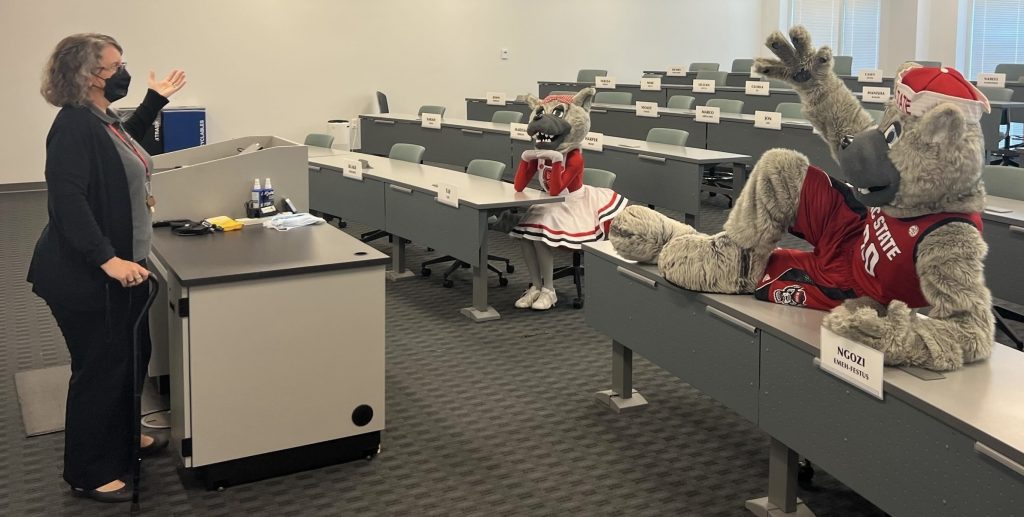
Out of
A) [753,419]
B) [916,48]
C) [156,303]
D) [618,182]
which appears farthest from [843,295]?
[916,48]

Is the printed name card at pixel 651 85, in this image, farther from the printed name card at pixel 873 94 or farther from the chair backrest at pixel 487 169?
the chair backrest at pixel 487 169

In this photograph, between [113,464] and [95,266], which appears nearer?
[95,266]

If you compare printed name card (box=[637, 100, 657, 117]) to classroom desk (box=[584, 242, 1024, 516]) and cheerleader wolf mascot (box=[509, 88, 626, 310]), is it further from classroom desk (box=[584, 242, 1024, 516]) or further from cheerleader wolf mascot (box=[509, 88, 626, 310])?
classroom desk (box=[584, 242, 1024, 516])

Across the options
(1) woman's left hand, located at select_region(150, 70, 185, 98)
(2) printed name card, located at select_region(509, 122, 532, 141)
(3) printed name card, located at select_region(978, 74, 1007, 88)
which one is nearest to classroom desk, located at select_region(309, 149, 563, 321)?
(2) printed name card, located at select_region(509, 122, 532, 141)

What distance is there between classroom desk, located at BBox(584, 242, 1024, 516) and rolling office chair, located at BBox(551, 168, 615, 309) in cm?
196

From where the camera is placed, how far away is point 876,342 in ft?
6.72

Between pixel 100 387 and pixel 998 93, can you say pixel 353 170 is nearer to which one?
pixel 100 387

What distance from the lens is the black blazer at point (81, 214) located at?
8.69 feet

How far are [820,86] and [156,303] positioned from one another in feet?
8.46

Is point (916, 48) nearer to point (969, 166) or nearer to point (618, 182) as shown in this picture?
point (618, 182)

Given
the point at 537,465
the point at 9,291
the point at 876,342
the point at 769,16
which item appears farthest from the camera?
the point at 769,16

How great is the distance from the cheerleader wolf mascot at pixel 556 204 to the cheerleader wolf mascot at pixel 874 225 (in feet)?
6.77

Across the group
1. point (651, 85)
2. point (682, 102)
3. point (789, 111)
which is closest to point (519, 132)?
point (789, 111)

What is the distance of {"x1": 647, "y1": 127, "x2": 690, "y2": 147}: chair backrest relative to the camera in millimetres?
6707
